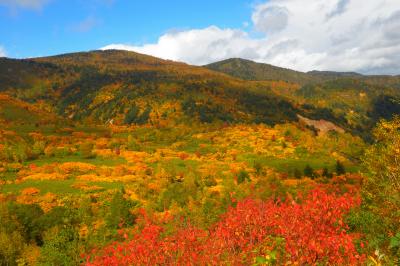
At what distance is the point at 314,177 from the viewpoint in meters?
98.5

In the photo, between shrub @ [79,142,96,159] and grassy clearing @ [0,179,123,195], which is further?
shrub @ [79,142,96,159]

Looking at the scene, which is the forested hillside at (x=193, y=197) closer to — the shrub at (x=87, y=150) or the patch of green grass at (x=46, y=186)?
the patch of green grass at (x=46, y=186)

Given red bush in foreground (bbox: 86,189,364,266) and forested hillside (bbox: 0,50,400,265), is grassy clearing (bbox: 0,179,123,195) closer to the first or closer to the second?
forested hillside (bbox: 0,50,400,265)

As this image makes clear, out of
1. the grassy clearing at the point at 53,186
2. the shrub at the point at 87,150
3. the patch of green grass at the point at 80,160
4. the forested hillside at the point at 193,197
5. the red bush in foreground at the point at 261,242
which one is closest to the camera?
the red bush in foreground at the point at 261,242

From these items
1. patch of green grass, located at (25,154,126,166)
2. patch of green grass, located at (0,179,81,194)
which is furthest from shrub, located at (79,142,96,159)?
patch of green grass, located at (0,179,81,194)

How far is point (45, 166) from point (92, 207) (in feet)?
116

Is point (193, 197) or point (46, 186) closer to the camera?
point (193, 197)

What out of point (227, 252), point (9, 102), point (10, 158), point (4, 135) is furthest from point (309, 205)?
point (9, 102)

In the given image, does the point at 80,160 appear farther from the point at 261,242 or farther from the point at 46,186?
the point at 261,242

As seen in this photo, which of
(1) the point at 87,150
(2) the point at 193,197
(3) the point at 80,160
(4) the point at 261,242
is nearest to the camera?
(4) the point at 261,242

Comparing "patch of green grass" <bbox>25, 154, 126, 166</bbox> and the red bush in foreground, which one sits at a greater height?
the red bush in foreground

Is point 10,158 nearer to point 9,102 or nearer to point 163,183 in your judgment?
point 163,183

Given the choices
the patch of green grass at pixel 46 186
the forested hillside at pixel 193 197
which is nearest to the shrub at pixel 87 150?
the forested hillside at pixel 193 197

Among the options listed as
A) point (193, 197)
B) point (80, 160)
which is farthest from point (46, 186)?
point (193, 197)
